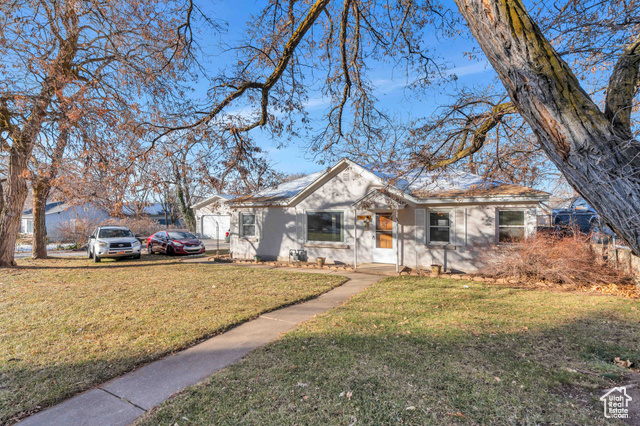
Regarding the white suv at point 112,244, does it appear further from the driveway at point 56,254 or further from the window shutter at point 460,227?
the window shutter at point 460,227

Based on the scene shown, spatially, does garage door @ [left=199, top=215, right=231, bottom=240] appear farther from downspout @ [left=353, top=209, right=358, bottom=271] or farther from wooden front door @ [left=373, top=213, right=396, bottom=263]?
wooden front door @ [left=373, top=213, right=396, bottom=263]

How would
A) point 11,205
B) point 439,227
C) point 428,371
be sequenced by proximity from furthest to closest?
point 11,205 → point 439,227 → point 428,371

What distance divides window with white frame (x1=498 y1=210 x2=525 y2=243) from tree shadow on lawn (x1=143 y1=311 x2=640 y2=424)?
5.58 metres

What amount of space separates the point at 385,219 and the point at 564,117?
1006 centimetres

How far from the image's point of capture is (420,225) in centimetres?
1162

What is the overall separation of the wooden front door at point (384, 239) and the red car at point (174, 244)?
1108 cm

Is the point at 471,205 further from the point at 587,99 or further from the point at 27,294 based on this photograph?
the point at 27,294

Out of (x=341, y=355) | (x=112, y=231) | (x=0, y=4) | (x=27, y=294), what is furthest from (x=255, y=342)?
(x=112, y=231)

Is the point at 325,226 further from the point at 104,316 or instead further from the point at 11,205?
the point at 11,205

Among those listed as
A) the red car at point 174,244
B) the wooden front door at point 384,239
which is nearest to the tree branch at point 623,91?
the wooden front door at point 384,239

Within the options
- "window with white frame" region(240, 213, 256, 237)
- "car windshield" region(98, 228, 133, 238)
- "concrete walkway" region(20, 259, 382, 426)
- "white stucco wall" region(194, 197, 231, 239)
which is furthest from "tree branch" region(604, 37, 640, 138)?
"white stucco wall" region(194, 197, 231, 239)

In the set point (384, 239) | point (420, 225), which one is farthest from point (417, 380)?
point (384, 239)

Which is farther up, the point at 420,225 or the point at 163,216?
the point at 163,216

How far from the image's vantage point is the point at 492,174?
25.0ft
